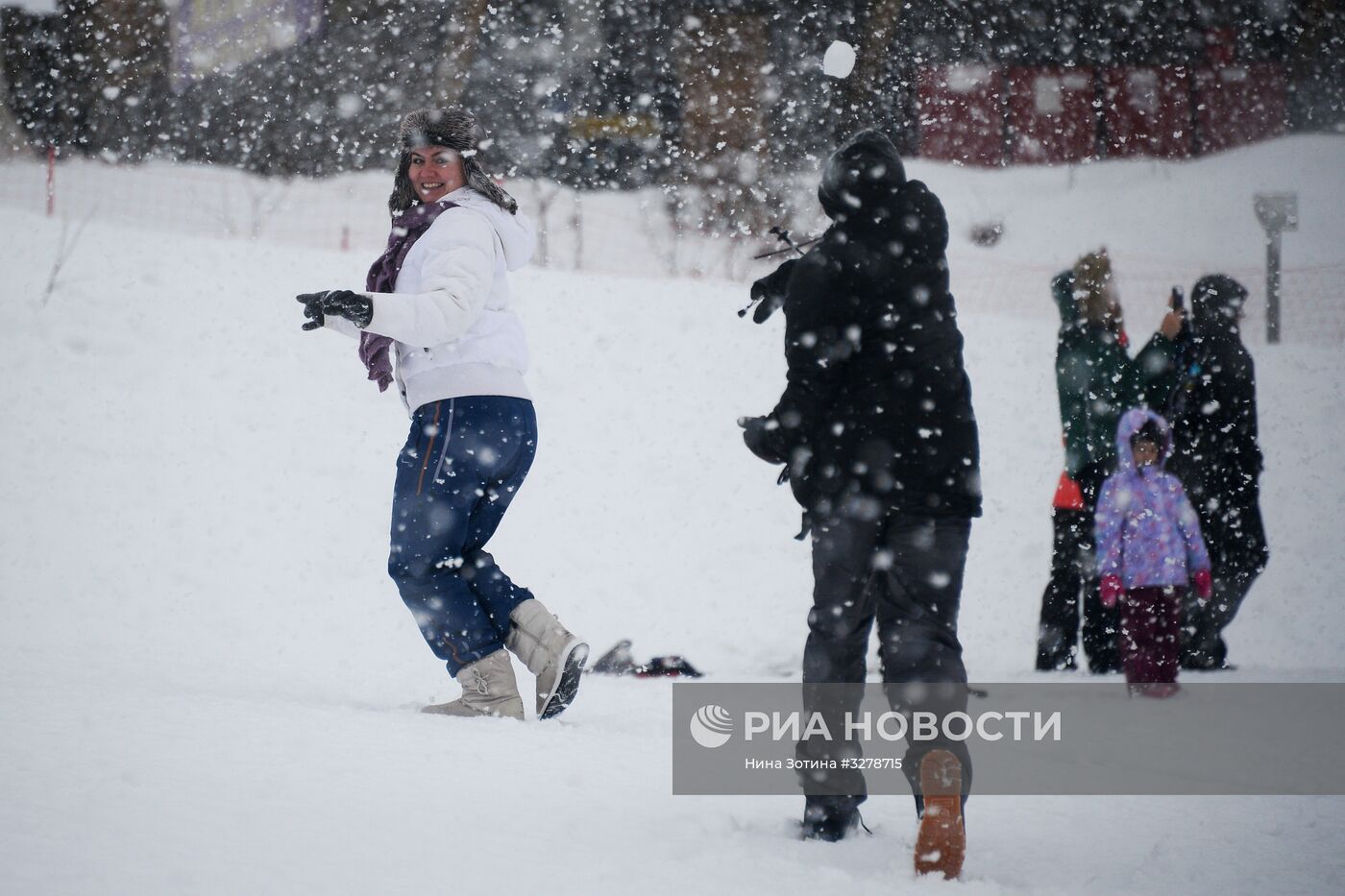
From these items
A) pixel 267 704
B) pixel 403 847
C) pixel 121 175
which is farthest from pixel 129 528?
pixel 121 175

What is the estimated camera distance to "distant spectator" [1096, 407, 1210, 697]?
14.1ft

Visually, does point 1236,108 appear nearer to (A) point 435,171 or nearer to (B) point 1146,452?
(B) point 1146,452

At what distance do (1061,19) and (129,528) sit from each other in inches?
805

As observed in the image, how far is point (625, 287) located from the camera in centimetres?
1161

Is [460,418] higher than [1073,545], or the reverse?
[460,418]

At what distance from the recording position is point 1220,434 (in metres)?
4.89

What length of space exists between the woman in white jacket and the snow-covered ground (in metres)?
0.24

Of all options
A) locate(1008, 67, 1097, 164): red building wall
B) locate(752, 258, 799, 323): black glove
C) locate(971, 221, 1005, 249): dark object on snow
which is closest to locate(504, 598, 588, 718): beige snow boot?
locate(752, 258, 799, 323): black glove

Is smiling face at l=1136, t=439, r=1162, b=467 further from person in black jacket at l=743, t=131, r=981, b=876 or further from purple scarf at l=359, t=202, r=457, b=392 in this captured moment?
purple scarf at l=359, t=202, r=457, b=392

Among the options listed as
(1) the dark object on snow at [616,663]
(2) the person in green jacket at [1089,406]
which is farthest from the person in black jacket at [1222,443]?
(1) the dark object on snow at [616,663]

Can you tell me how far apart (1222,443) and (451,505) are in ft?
11.7

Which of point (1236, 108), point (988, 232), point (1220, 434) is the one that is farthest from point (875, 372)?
point (1236, 108)

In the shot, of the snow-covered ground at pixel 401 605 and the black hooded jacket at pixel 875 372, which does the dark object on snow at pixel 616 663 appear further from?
the black hooded jacket at pixel 875 372

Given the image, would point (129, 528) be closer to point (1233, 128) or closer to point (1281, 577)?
point (1281, 577)
